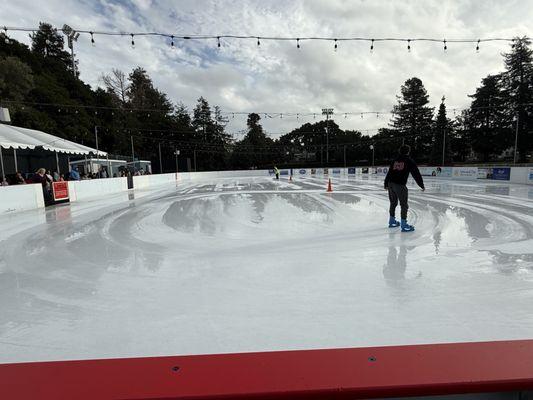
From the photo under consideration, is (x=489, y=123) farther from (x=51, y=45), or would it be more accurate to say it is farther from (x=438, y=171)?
(x=51, y=45)

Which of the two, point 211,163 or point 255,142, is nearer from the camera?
point 211,163

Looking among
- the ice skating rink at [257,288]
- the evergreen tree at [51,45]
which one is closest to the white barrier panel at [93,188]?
the ice skating rink at [257,288]

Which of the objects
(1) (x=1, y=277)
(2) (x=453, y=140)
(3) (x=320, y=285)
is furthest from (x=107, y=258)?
(2) (x=453, y=140)

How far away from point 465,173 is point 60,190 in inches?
1049

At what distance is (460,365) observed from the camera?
1250 mm

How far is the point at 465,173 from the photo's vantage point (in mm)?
25234

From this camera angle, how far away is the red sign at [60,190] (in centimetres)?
1221

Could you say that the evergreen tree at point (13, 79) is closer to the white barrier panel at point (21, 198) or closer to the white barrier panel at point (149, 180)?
the white barrier panel at point (149, 180)

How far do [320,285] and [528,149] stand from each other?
→ 58.7m

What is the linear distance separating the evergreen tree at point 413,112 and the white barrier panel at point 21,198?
60839mm

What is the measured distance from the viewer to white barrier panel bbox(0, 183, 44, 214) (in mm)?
9802

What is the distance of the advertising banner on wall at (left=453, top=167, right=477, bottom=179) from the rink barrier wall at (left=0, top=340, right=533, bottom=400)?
27.5 metres

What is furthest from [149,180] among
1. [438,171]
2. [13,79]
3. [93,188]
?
[438,171]

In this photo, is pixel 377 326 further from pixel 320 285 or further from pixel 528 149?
pixel 528 149
